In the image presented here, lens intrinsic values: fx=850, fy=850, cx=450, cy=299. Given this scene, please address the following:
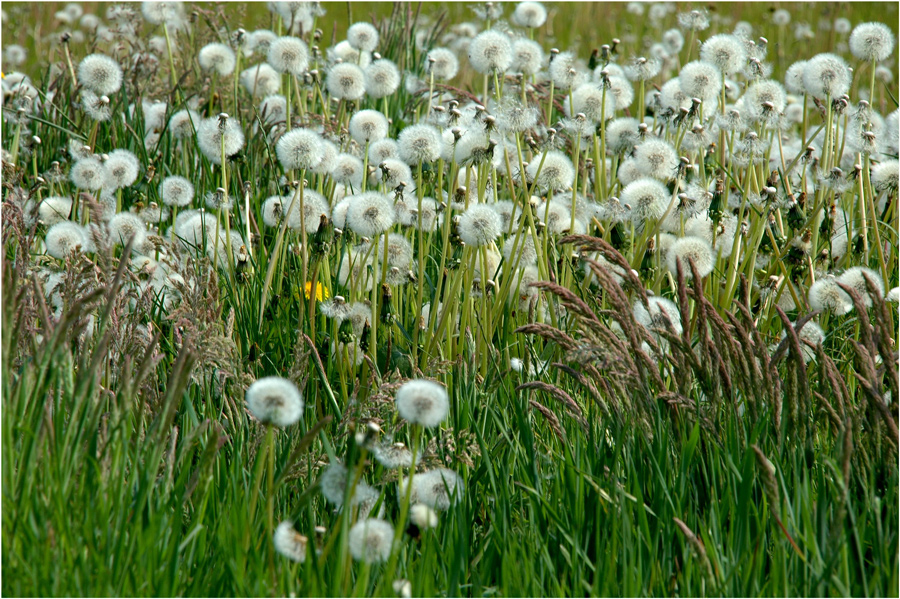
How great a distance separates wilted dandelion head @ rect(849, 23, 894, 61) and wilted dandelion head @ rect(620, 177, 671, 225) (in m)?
1.12

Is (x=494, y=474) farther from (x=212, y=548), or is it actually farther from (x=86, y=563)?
(x=86, y=563)

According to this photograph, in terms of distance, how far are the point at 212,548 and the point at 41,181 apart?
1.70 meters

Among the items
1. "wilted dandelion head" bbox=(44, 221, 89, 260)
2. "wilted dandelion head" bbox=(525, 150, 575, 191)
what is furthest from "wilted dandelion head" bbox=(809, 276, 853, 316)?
"wilted dandelion head" bbox=(44, 221, 89, 260)

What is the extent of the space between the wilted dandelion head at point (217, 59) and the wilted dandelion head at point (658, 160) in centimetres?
220

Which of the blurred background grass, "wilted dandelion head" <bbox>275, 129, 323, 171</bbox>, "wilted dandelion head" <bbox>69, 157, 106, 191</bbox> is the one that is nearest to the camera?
"wilted dandelion head" <bbox>275, 129, 323, 171</bbox>

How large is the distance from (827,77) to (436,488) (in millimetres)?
2123

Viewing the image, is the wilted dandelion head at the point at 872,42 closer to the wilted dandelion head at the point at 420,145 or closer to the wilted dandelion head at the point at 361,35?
the wilted dandelion head at the point at 420,145

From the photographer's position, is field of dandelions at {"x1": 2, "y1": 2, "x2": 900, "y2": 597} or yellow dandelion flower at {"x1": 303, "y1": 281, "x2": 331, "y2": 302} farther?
yellow dandelion flower at {"x1": 303, "y1": 281, "x2": 331, "y2": 302}

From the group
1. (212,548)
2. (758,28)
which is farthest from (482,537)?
(758,28)

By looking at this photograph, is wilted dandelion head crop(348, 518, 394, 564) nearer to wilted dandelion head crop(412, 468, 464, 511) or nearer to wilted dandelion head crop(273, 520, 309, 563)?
wilted dandelion head crop(273, 520, 309, 563)

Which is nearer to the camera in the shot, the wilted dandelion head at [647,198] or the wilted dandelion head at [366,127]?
the wilted dandelion head at [647,198]

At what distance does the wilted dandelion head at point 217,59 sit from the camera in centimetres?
391

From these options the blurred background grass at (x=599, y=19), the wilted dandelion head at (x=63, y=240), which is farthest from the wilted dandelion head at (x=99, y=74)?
the blurred background grass at (x=599, y=19)

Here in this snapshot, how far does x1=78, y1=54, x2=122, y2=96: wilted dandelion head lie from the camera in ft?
11.0
